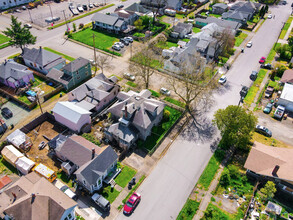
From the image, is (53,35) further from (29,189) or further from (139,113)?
(29,189)

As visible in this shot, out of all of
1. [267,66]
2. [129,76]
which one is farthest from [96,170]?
[267,66]

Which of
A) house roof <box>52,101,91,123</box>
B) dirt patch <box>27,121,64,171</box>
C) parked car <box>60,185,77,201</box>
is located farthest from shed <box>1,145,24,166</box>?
parked car <box>60,185,77,201</box>

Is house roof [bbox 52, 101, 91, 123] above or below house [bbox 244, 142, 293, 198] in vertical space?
above

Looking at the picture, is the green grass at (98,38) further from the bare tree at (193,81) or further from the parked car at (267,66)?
the parked car at (267,66)

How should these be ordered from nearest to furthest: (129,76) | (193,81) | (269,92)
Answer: (193,81)
(269,92)
(129,76)

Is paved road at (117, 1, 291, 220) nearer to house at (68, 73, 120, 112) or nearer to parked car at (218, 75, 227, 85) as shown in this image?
parked car at (218, 75, 227, 85)

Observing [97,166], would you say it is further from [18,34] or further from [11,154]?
[18,34]
